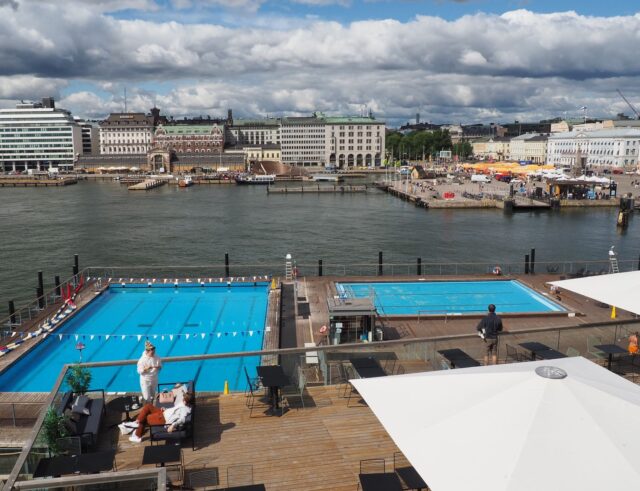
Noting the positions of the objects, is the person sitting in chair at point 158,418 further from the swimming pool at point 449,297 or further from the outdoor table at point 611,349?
the swimming pool at point 449,297

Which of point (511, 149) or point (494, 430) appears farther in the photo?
point (511, 149)

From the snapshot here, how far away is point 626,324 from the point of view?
386 inches

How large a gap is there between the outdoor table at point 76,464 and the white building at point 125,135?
543 ft

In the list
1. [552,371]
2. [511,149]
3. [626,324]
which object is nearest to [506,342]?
[626,324]

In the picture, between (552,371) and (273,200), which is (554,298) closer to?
(552,371)

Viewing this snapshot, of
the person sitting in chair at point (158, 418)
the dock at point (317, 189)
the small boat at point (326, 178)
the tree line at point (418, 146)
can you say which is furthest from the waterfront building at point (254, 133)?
the person sitting in chair at point (158, 418)

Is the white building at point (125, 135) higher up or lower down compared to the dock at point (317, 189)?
higher up

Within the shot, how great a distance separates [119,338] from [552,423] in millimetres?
16569

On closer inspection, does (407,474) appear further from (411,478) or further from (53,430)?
(53,430)

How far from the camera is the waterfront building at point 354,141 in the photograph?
527 ft

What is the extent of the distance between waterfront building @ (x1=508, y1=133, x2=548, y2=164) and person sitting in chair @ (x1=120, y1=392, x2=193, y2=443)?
530 feet

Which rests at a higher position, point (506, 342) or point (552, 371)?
point (552, 371)

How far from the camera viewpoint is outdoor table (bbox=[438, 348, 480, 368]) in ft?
28.2

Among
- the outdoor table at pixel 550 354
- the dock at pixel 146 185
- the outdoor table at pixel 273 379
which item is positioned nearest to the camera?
the outdoor table at pixel 273 379
